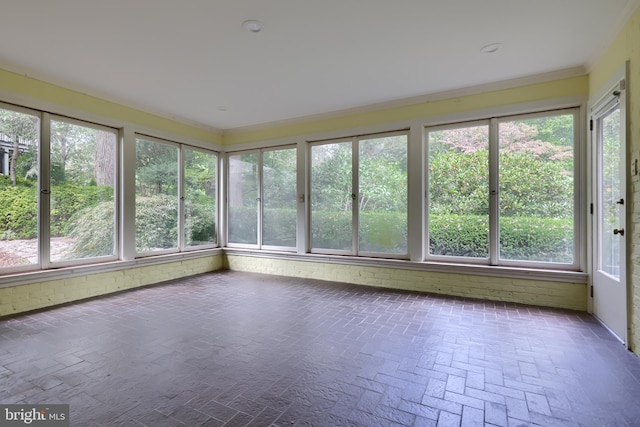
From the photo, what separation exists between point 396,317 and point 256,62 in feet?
10.9

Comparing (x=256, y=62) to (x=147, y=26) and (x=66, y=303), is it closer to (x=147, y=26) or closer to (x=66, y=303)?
(x=147, y=26)

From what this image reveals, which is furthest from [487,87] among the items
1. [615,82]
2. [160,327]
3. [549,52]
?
[160,327]

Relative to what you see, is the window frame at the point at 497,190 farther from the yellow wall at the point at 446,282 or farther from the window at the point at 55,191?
the window at the point at 55,191

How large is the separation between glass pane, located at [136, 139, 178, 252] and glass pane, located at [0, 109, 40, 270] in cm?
132

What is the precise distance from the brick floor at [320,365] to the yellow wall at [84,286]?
0.28 meters

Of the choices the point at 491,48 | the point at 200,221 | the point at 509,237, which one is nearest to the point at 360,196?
the point at 509,237

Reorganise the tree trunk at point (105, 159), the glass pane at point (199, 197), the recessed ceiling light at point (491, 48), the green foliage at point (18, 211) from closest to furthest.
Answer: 1. the recessed ceiling light at point (491, 48)
2. the green foliage at point (18, 211)
3. the tree trunk at point (105, 159)
4. the glass pane at point (199, 197)

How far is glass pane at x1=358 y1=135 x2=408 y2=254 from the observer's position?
4992 mm

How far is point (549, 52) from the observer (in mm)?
3410

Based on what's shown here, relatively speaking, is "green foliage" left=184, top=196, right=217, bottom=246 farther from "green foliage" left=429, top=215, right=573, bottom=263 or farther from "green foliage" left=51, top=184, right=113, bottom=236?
"green foliage" left=429, top=215, right=573, bottom=263

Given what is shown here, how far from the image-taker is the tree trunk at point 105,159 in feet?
15.3

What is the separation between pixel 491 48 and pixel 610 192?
193 cm

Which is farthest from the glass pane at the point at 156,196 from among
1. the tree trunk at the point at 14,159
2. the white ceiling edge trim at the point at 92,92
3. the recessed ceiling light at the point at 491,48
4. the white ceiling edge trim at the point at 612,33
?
the white ceiling edge trim at the point at 612,33

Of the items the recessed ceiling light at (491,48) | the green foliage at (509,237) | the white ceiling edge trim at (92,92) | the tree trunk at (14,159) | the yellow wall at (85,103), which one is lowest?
the green foliage at (509,237)
